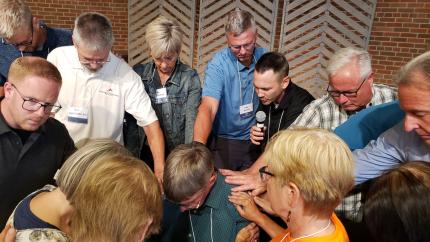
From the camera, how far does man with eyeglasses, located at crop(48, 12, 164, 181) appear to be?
1847 millimetres

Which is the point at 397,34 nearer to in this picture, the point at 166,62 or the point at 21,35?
the point at 166,62

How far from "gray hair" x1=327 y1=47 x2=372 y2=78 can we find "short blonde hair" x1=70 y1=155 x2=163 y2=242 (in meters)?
1.13

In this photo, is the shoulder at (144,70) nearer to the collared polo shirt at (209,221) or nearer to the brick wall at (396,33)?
the collared polo shirt at (209,221)

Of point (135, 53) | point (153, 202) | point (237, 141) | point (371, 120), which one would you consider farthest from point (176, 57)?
point (135, 53)

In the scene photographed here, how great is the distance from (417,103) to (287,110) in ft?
3.53

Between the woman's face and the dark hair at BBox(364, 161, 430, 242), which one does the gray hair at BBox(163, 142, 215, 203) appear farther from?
the woman's face

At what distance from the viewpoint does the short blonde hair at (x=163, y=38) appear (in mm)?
1981

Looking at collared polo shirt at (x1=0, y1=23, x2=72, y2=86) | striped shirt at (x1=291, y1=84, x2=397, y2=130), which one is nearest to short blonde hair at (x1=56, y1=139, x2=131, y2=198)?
striped shirt at (x1=291, y1=84, x2=397, y2=130)

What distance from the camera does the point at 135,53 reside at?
21.0ft

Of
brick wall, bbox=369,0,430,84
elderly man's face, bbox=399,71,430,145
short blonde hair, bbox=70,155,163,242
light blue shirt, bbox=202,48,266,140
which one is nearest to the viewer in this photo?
short blonde hair, bbox=70,155,163,242

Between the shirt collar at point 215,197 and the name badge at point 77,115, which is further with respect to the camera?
the name badge at point 77,115

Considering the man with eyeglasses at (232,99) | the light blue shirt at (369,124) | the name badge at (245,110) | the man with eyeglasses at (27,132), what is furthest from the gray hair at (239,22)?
the man with eyeglasses at (27,132)

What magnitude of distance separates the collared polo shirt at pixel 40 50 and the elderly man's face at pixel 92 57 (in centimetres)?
65

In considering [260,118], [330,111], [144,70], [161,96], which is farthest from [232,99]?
[330,111]
